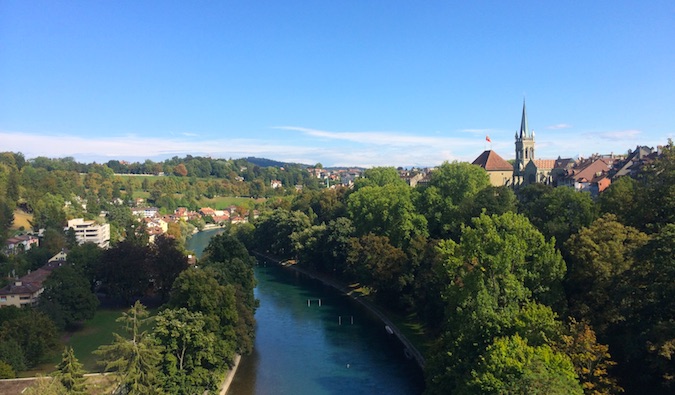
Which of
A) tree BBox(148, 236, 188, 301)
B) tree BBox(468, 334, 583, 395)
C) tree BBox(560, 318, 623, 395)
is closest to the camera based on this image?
tree BBox(468, 334, 583, 395)

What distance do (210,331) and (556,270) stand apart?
14.0 metres

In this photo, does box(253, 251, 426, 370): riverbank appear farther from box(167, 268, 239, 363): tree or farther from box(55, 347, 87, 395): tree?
box(55, 347, 87, 395): tree

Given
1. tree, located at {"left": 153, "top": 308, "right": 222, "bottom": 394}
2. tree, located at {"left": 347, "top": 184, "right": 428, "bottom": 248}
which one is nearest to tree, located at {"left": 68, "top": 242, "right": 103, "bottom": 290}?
tree, located at {"left": 153, "top": 308, "right": 222, "bottom": 394}

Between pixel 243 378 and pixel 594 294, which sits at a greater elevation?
pixel 594 294

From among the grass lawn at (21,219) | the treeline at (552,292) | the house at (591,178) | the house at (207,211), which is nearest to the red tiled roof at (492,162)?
the house at (591,178)

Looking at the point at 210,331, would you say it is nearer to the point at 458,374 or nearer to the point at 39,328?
the point at 39,328

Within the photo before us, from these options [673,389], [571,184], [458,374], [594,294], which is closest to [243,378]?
[458,374]

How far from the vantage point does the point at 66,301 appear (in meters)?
28.8

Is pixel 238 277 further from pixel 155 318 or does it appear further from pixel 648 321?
pixel 648 321

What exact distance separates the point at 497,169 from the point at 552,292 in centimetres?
4047

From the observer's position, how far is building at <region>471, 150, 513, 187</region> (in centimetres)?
5737

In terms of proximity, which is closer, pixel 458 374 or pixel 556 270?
pixel 458 374

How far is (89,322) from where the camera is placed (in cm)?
3066

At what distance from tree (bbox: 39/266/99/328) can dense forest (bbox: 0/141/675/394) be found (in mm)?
194
